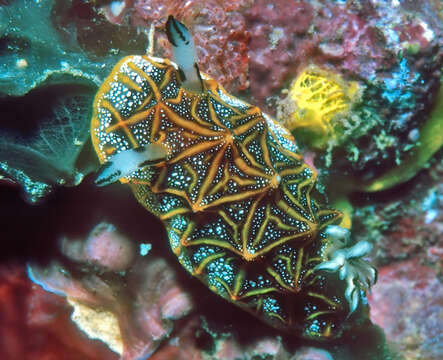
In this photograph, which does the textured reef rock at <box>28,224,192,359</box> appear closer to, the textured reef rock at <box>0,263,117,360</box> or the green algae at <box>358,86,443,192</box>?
the textured reef rock at <box>0,263,117,360</box>

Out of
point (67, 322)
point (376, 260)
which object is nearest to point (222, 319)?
→ point (67, 322)

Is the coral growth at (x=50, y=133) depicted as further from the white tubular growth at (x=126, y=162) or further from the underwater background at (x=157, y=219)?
the white tubular growth at (x=126, y=162)

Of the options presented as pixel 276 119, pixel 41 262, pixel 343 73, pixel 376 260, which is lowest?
pixel 41 262

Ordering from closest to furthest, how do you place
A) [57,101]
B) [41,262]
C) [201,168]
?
[201,168]
[57,101]
[41,262]

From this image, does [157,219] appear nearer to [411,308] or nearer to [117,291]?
[117,291]

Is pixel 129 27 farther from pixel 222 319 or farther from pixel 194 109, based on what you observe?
pixel 222 319

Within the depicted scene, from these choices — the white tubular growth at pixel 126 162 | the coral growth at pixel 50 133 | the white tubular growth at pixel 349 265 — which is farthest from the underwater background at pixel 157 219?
the white tubular growth at pixel 126 162
